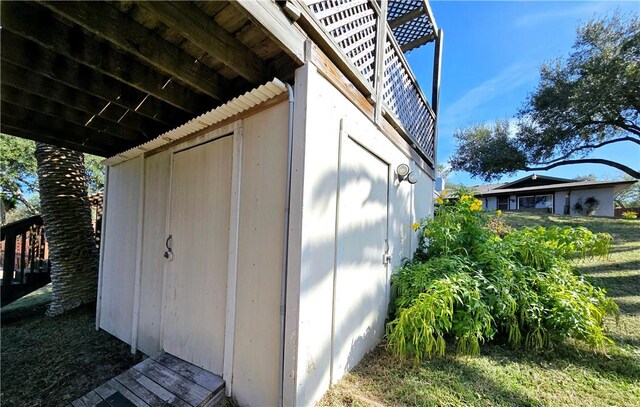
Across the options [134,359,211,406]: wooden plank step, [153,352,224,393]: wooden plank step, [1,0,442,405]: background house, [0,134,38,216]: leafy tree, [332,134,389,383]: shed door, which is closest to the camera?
[1,0,442,405]: background house

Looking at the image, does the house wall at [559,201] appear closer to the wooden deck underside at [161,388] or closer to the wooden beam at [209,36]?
the wooden beam at [209,36]

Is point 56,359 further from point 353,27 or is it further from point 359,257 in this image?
point 353,27

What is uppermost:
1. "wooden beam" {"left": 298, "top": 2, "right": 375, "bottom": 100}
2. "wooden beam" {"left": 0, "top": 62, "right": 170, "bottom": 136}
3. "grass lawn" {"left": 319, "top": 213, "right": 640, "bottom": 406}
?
"wooden beam" {"left": 298, "top": 2, "right": 375, "bottom": 100}

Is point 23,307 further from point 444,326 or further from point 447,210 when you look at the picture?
point 447,210

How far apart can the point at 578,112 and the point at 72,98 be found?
14266 millimetres

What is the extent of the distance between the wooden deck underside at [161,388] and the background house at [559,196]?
17004 millimetres

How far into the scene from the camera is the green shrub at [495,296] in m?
2.55

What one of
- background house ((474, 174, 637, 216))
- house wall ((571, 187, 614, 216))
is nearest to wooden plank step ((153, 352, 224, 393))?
A: background house ((474, 174, 637, 216))

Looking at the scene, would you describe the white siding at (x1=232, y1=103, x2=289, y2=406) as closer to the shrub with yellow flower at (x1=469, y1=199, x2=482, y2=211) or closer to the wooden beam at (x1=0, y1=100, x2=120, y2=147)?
the wooden beam at (x1=0, y1=100, x2=120, y2=147)

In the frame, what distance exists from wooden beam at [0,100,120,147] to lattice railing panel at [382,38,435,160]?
3.67 m

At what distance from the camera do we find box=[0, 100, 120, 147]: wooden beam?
2787mm

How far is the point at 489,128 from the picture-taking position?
14.1 m

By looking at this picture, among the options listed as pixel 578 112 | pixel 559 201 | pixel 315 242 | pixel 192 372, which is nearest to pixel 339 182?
pixel 315 242

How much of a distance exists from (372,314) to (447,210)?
199cm
